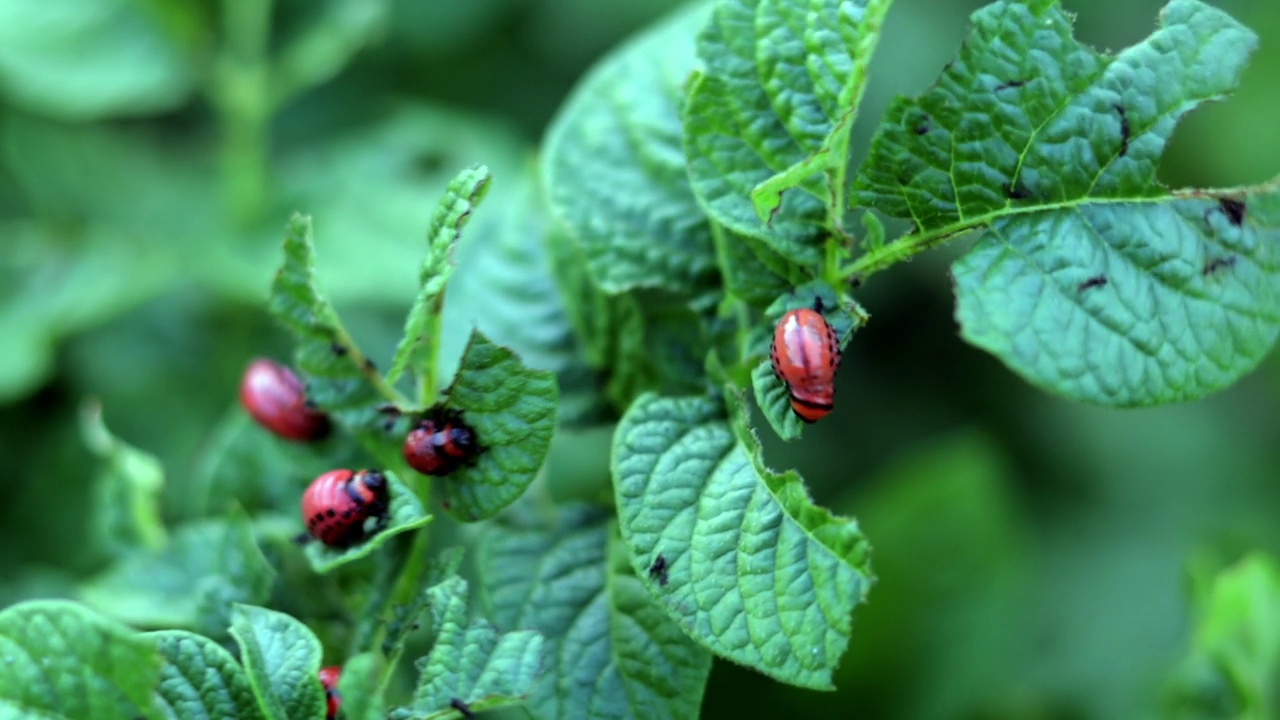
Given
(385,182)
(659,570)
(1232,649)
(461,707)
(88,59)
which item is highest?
(88,59)

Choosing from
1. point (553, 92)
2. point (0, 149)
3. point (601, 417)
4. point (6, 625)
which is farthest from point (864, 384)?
point (6, 625)

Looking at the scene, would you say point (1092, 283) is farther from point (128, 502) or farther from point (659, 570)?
point (128, 502)

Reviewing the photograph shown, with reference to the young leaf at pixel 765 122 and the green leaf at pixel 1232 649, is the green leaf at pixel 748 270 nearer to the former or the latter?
the young leaf at pixel 765 122

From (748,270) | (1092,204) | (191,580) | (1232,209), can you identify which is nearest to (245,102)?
(191,580)

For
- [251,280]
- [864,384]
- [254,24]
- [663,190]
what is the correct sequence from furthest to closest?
1. [864,384]
2. [254,24]
3. [251,280]
4. [663,190]

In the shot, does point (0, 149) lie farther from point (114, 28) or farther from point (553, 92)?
point (553, 92)

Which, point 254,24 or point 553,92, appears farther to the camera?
point 553,92

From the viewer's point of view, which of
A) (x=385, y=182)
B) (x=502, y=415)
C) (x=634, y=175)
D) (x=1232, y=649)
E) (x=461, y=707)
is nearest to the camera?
(x=461, y=707)
